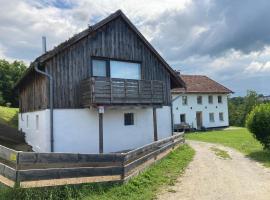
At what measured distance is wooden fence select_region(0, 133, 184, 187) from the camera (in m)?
7.79

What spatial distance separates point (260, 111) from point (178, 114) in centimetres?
2266

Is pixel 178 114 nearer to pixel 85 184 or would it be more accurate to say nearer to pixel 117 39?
pixel 117 39

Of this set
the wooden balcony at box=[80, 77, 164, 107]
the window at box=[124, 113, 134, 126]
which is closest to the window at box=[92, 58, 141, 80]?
the wooden balcony at box=[80, 77, 164, 107]

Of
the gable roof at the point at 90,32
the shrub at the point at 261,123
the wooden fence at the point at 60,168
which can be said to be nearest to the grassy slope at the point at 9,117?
the gable roof at the point at 90,32

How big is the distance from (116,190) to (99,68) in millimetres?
10597

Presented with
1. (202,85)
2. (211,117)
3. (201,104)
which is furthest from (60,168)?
(202,85)

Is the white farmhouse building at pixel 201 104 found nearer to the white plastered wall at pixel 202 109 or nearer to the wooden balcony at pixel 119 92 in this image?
the white plastered wall at pixel 202 109

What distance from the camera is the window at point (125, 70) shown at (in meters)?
19.0

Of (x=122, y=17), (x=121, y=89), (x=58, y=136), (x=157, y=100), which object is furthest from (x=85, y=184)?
(x=122, y=17)

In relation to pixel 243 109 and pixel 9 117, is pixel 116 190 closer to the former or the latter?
pixel 9 117

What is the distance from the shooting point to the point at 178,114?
40.8 metres

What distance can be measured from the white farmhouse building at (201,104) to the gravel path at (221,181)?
80.8ft

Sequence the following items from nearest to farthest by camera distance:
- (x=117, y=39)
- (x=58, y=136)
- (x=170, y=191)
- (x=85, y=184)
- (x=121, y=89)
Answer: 1. (x=85, y=184)
2. (x=170, y=191)
3. (x=58, y=136)
4. (x=121, y=89)
5. (x=117, y=39)

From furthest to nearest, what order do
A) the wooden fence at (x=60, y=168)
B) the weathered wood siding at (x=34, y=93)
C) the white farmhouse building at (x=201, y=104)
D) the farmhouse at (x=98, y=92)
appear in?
1. the white farmhouse building at (x=201, y=104)
2. the weathered wood siding at (x=34, y=93)
3. the farmhouse at (x=98, y=92)
4. the wooden fence at (x=60, y=168)
